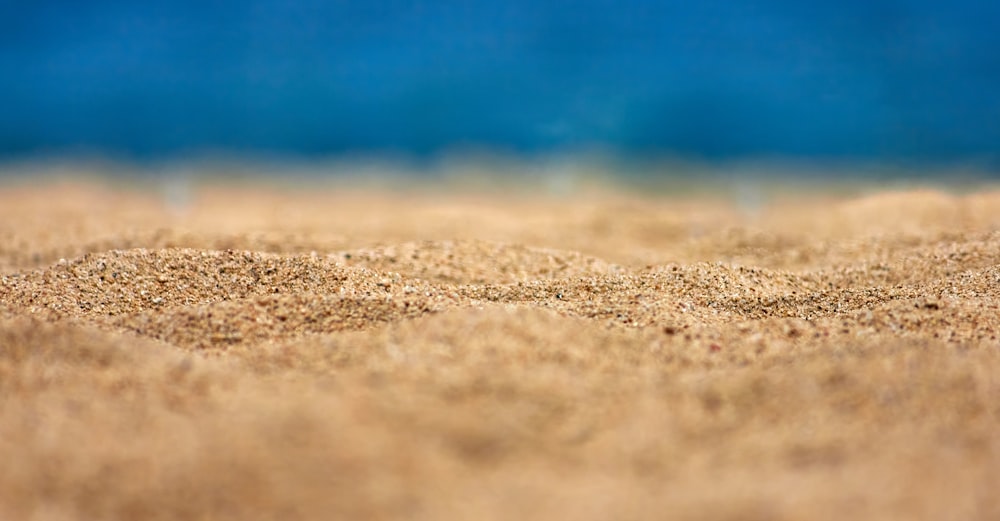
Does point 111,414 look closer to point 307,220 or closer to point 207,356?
point 207,356

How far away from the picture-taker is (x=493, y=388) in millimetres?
2402

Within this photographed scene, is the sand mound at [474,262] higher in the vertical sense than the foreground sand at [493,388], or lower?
higher

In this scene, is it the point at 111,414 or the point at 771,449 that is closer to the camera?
the point at 771,449

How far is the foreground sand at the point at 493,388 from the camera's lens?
Result: 201 centimetres

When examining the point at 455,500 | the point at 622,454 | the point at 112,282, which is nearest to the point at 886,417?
the point at 622,454

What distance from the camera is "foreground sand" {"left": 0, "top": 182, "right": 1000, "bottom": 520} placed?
2.01 m

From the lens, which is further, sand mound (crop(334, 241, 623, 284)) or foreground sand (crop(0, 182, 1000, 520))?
sand mound (crop(334, 241, 623, 284))

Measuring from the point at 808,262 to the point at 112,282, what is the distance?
3.78 meters

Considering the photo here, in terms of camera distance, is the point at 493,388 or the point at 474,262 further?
the point at 474,262

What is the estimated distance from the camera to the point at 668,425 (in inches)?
91.3

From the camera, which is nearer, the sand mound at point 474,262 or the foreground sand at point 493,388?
the foreground sand at point 493,388

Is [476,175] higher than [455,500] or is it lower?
higher

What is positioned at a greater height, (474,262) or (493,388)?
(474,262)

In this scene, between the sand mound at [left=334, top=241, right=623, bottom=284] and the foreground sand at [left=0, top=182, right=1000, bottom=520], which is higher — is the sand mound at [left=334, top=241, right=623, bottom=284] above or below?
above
